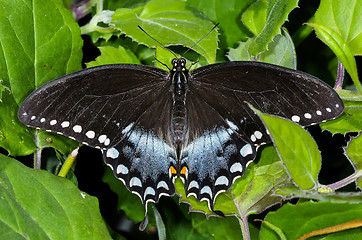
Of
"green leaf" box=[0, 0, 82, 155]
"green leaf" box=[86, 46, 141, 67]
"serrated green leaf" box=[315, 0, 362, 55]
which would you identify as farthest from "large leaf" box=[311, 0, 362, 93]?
"green leaf" box=[0, 0, 82, 155]

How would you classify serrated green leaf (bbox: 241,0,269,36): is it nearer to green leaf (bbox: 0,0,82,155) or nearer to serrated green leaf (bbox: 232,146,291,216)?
serrated green leaf (bbox: 232,146,291,216)

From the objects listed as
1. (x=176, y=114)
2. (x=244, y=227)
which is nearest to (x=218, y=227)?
(x=244, y=227)

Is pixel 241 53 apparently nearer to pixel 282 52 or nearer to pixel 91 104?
pixel 282 52

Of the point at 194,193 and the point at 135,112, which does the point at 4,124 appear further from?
the point at 194,193

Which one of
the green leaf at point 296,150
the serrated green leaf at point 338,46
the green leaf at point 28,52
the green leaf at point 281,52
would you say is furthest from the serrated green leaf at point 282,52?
the green leaf at point 28,52

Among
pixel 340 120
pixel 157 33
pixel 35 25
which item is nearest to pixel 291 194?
pixel 340 120

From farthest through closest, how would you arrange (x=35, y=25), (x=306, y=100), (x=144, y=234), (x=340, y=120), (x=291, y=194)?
(x=144, y=234) < (x=35, y=25) < (x=340, y=120) < (x=306, y=100) < (x=291, y=194)
